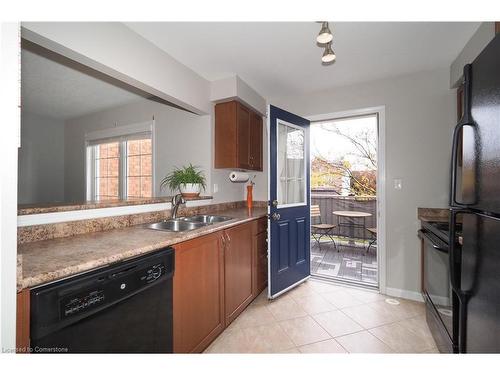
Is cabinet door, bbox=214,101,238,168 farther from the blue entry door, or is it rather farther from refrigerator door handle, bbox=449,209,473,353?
refrigerator door handle, bbox=449,209,473,353

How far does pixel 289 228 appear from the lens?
8.14 ft

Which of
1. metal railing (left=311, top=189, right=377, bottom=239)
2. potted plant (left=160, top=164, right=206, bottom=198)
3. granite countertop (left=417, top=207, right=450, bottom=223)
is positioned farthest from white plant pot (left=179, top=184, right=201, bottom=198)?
metal railing (left=311, top=189, right=377, bottom=239)

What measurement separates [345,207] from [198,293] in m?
4.34

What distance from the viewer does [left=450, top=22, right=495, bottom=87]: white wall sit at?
152cm

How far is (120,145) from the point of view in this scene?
11.9ft

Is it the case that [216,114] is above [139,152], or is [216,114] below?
above

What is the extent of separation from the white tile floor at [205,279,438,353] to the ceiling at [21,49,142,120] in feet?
10.3

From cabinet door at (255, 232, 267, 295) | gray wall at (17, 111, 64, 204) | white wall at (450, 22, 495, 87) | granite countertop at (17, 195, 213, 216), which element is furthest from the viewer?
gray wall at (17, 111, 64, 204)

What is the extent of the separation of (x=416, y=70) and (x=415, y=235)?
1.73 m

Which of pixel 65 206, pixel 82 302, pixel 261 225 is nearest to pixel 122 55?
pixel 65 206

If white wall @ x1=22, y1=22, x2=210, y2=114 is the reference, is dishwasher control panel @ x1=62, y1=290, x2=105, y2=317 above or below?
below

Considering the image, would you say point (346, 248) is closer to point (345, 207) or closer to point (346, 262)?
point (346, 262)
